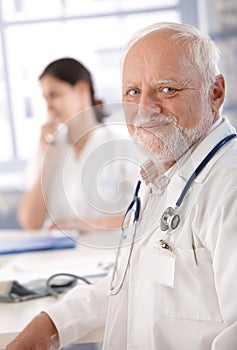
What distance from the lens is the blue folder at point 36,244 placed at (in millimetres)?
2049

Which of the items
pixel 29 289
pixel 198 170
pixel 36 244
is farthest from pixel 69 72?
pixel 198 170

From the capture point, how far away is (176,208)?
1.16 meters

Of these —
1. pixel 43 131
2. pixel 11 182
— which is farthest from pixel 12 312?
pixel 11 182

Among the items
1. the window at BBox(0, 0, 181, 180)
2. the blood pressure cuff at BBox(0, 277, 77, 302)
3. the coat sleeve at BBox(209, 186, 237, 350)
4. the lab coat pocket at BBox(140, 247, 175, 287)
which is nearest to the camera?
the coat sleeve at BBox(209, 186, 237, 350)

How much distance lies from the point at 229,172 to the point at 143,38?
0.34 meters

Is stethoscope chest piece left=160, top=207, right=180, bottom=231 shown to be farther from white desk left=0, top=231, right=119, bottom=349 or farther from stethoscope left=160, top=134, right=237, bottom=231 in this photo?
white desk left=0, top=231, right=119, bottom=349

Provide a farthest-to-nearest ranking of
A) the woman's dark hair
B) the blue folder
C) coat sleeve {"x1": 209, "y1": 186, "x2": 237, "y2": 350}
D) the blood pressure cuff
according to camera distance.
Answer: the woman's dark hair → the blue folder → the blood pressure cuff → coat sleeve {"x1": 209, "y1": 186, "x2": 237, "y2": 350}

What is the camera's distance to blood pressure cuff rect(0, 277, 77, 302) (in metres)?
1.53

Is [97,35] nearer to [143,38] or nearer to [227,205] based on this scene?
[143,38]

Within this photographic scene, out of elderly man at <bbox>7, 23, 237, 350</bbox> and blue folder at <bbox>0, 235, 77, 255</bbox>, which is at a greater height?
elderly man at <bbox>7, 23, 237, 350</bbox>

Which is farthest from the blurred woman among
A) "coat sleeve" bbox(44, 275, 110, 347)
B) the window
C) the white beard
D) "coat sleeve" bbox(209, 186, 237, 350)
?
the window

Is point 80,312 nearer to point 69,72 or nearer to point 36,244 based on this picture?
point 36,244

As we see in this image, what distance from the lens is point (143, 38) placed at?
1216 millimetres

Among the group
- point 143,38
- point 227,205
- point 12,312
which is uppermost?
point 143,38
